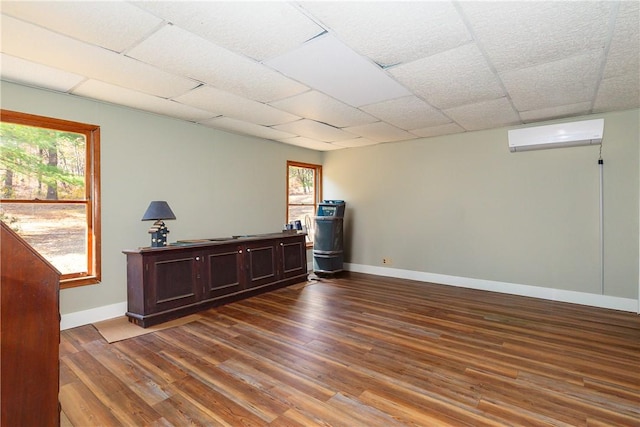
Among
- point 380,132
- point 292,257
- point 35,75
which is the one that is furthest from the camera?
point 292,257

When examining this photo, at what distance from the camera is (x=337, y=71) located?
112 inches

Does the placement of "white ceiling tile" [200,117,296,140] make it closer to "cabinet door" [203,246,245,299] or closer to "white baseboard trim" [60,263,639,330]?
"cabinet door" [203,246,245,299]

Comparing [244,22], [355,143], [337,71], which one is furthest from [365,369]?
[355,143]

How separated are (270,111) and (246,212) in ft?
6.36

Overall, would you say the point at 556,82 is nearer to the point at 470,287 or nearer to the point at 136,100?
the point at 470,287

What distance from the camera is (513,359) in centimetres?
274

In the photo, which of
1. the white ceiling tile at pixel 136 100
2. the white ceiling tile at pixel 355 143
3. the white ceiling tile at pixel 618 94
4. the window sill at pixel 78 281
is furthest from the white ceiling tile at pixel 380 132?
the window sill at pixel 78 281

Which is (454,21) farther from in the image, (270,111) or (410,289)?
(410,289)

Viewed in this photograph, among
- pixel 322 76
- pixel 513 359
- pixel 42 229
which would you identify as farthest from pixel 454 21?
pixel 42 229

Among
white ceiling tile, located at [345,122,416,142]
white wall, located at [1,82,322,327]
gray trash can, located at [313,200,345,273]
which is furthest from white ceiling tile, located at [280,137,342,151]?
gray trash can, located at [313,200,345,273]

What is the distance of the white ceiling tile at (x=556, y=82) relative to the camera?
8.94 ft

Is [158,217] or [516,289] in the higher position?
[158,217]

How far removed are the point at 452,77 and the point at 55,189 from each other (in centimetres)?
419

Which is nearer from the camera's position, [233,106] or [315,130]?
[233,106]
